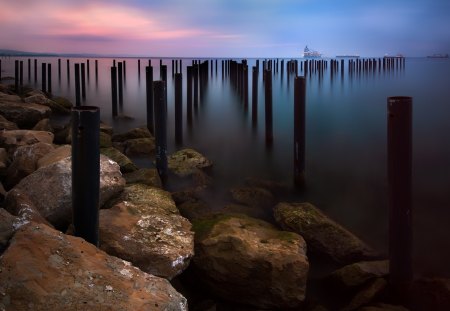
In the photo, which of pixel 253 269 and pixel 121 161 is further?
pixel 121 161

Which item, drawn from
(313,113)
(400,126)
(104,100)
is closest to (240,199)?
(400,126)

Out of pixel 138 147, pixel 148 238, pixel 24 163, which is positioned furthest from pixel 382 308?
pixel 138 147

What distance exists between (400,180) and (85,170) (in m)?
2.82

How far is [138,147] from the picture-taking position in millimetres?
9148

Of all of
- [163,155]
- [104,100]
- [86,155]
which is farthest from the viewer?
[104,100]

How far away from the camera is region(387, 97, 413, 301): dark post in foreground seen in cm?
412

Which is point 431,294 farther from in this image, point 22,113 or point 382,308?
point 22,113

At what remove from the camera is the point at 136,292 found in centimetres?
250

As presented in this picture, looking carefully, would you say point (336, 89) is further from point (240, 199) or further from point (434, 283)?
point (434, 283)

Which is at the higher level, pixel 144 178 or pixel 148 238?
pixel 144 178

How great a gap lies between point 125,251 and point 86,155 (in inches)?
31.4

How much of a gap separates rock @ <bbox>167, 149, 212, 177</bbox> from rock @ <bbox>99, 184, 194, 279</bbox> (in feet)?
11.4

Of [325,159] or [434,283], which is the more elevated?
[325,159]

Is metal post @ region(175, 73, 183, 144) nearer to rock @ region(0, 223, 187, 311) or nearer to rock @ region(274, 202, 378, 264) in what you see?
rock @ region(274, 202, 378, 264)
